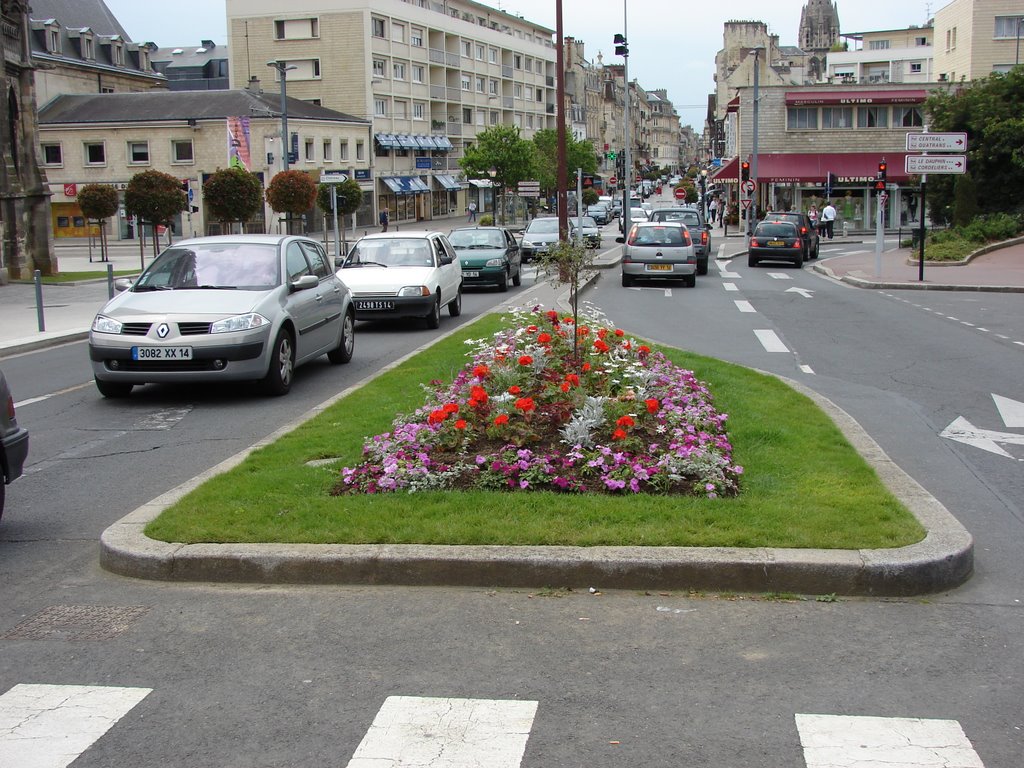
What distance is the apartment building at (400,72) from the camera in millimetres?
75312

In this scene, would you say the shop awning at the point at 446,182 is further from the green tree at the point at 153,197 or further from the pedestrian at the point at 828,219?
the green tree at the point at 153,197

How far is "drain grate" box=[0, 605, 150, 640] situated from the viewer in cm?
511

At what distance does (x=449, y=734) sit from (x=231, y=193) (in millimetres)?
42732

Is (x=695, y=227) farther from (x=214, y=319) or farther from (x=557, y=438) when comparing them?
(x=557, y=438)

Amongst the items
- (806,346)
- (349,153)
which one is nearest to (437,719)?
(806,346)

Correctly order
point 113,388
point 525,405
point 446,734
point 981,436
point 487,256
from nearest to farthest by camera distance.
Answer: point 446,734 < point 525,405 < point 981,436 < point 113,388 < point 487,256

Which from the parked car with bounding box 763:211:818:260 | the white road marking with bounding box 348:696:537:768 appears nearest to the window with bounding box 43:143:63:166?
the parked car with bounding box 763:211:818:260

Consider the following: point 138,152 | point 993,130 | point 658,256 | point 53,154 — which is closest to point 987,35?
point 993,130

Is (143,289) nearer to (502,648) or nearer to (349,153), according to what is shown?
(502,648)

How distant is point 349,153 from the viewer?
71.2m

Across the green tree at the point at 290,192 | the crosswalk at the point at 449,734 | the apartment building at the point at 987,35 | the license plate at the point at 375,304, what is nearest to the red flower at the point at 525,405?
the crosswalk at the point at 449,734

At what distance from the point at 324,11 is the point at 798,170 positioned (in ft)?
109

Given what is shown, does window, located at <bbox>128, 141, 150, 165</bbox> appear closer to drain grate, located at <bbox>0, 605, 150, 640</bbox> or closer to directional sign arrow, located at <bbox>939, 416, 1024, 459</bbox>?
directional sign arrow, located at <bbox>939, 416, 1024, 459</bbox>

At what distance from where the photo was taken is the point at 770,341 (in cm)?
1686
